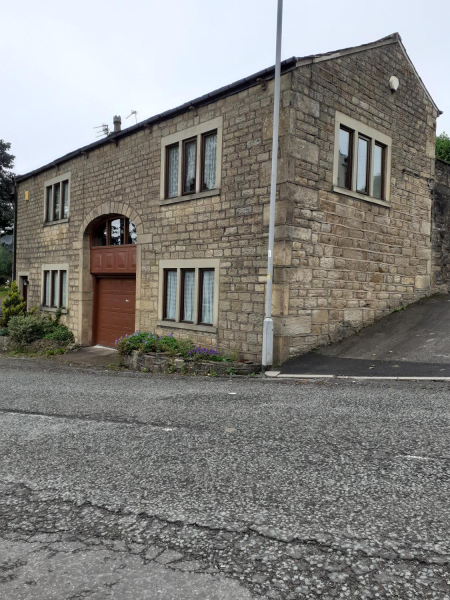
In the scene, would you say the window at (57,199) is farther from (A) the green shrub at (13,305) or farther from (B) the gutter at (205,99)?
(A) the green shrub at (13,305)

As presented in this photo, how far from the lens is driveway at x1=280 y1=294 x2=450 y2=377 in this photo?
8602 millimetres

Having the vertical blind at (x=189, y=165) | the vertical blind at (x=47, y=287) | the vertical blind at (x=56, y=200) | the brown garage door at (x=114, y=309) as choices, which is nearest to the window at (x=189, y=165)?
the vertical blind at (x=189, y=165)

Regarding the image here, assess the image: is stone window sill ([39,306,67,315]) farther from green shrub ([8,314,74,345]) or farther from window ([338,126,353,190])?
window ([338,126,353,190])

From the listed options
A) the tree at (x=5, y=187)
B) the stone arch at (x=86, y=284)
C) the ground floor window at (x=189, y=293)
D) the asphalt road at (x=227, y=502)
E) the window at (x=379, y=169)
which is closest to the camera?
the asphalt road at (x=227, y=502)

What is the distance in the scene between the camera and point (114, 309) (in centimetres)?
1495

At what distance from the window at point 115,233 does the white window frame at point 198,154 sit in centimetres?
213

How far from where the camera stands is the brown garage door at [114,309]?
14.3 m

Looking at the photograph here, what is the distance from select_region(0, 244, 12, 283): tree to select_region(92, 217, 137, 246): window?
2417 centimetres

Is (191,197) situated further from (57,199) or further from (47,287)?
(47,287)

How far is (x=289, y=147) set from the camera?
31.1 feet

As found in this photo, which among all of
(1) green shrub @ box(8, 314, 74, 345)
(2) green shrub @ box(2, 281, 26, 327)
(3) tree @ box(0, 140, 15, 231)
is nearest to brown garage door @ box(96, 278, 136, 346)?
(1) green shrub @ box(8, 314, 74, 345)

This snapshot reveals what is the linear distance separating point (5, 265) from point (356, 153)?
3246 centimetres

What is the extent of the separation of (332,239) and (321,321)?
184 centimetres

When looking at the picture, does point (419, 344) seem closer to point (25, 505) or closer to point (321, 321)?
point (321, 321)
